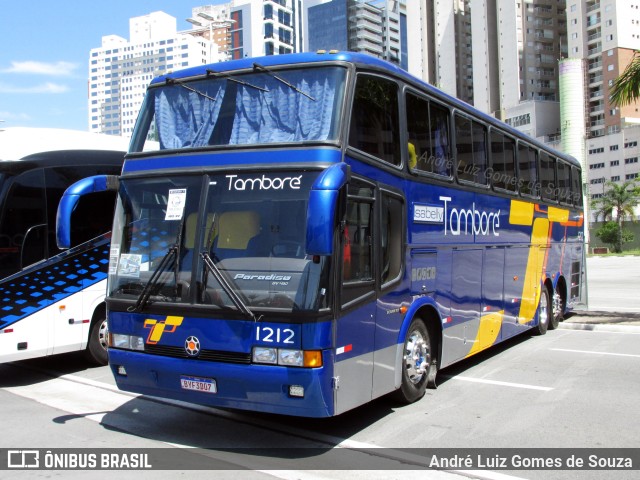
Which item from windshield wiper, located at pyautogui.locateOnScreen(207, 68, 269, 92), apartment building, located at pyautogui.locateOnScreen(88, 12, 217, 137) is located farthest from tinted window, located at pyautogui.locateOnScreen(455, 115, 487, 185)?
apartment building, located at pyautogui.locateOnScreen(88, 12, 217, 137)

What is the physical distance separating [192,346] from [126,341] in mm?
853

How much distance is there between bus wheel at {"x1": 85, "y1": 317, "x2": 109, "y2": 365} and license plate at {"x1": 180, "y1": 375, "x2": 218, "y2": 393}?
179 inches

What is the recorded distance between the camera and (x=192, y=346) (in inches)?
239

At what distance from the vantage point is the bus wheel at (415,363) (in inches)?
296

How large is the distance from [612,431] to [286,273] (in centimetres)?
365

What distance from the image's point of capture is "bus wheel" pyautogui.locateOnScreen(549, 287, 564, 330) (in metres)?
14.0

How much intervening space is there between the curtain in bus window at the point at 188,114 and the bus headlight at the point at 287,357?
2.15 meters

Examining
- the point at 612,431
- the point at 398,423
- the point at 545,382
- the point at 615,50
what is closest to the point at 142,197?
the point at 398,423

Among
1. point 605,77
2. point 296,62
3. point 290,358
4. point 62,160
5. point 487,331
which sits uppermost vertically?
point 605,77

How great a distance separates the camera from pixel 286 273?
19.1 ft

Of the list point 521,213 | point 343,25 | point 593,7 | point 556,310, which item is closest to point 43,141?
point 521,213

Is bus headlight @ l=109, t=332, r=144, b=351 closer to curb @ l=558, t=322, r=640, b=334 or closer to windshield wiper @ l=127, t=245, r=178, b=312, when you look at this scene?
windshield wiper @ l=127, t=245, r=178, b=312

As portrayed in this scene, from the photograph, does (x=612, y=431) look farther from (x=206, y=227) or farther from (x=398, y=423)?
(x=206, y=227)

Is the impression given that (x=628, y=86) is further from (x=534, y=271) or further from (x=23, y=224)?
(x=23, y=224)
